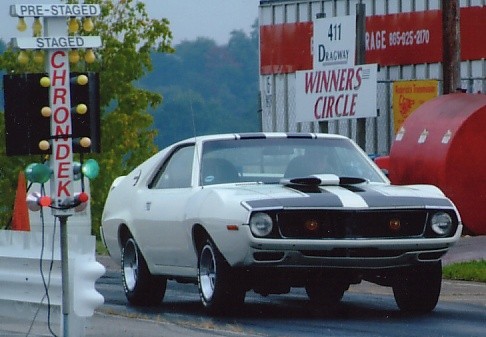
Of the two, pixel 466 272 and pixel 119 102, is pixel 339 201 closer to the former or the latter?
pixel 466 272

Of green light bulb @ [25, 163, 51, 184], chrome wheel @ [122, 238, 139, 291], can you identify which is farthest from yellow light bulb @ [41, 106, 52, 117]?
chrome wheel @ [122, 238, 139, 291]

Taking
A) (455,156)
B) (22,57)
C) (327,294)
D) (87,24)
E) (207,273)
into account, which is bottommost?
(327,294)

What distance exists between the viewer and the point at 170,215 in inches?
543

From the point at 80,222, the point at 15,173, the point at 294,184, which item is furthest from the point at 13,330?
the point at 15,173

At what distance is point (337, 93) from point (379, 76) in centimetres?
790

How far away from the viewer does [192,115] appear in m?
12.6

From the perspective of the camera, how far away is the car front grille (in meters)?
12.5

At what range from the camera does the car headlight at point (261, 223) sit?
12461 mm

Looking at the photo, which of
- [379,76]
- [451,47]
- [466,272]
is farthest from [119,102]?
[466,272]

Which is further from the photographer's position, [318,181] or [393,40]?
[393,40]

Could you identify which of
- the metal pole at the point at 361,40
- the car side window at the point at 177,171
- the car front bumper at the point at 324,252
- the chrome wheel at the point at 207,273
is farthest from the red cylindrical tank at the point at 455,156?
the car front bumper at the point at 324,252

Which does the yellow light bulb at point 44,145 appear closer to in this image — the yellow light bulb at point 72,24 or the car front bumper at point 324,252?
the yellow light bulb at point 72,24

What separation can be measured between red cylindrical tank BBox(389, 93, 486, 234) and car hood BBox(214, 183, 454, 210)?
1071cm

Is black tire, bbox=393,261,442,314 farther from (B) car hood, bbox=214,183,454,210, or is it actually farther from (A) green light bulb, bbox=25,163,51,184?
(A) green light bulb, bbox=25,163,51,184
